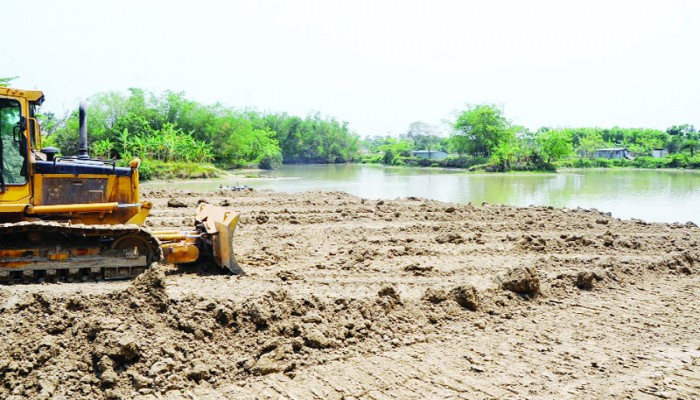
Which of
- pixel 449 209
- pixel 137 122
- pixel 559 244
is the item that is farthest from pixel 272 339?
pixel 137 122

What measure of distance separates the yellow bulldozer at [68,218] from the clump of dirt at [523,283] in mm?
3542

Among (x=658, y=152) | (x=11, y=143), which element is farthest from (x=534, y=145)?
(x=11, y=143)

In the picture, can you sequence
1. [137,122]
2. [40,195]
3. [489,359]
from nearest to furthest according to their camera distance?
[489,359] → [40,195] → [137,122]

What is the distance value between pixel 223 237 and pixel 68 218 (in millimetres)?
1924

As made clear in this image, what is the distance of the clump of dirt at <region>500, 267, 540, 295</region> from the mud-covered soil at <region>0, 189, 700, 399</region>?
0.6 inches

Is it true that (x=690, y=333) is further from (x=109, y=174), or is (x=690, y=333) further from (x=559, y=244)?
(x=109, y=174)

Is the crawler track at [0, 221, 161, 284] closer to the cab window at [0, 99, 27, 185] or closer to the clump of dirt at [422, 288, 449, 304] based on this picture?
the cab window at [0, 99, 27, 185]

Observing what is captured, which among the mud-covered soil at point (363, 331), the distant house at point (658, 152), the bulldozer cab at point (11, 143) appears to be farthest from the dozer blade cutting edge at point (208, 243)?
the distant house at point (658, 152)

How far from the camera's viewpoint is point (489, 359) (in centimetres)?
506

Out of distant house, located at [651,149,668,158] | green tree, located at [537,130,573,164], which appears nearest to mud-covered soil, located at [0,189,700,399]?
green tree, located at [537,130,573,164]

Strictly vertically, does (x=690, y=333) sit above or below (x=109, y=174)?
below

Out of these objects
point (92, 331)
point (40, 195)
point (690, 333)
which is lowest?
point (690, 333)

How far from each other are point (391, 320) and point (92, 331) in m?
2.85

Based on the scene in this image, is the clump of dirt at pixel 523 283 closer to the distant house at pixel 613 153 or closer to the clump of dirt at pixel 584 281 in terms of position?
the clump of dirt at pixel 584 281
